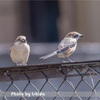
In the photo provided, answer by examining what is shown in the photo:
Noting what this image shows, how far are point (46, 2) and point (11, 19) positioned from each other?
633mm

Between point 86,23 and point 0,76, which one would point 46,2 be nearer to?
point 86,23

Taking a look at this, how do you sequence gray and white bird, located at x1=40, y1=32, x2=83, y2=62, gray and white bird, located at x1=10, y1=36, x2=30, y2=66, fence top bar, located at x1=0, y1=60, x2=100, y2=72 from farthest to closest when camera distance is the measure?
gray and white bird, located at x1=10, y1=36, x2=30, y2=66
gray and white bird, located at x1=40, y1=32, x2=83, y2=62
fence top bar, located at x1=0, y1=60, x2=100, y2=72

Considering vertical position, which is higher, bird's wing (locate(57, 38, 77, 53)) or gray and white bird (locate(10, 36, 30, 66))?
bird's wing (locate(57, 38, 77, 53))

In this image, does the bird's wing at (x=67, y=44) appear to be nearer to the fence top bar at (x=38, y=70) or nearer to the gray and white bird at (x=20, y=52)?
the gray and white bird at (x=20, y=52)

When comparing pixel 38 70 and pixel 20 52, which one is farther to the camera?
pixel 20 52

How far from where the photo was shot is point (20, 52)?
12.5ft

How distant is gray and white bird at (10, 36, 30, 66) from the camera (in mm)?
3674

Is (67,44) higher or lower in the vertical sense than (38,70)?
lower

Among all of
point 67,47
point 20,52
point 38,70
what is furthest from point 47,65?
point 20,52

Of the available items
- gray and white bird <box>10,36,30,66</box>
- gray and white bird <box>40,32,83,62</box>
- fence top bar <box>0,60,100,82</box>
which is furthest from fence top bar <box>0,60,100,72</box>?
gray and white bird <box>10,36,30,66</box>

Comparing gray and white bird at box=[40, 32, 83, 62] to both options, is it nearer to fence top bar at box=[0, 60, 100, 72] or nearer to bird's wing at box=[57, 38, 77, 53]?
bird's wing at box=[57, 38, 77, 53]

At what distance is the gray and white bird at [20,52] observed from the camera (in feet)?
12.1

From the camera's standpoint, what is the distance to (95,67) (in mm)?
2033

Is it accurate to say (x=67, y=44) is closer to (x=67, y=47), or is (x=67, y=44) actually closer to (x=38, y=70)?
(x=67, y=47)
